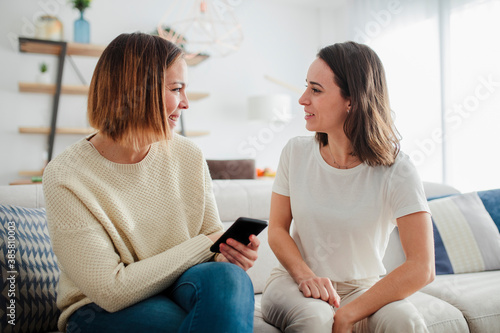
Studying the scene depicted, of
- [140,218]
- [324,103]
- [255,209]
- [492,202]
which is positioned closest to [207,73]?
[255,209]

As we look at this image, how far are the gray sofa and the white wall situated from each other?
2938mm

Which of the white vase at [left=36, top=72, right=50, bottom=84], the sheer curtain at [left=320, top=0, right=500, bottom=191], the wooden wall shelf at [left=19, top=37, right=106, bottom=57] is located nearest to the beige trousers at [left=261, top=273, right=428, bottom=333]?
the sheer curtain at [left=320, top=0, right=500, bottom=191]

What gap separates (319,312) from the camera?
110 cm

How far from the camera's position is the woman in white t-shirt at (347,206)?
46.9 inches

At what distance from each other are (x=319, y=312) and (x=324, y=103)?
2.05 feet

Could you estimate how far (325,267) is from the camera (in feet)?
4.34

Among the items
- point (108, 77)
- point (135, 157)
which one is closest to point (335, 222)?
point (135, 157)

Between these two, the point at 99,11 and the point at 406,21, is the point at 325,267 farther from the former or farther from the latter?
the point at 99,11

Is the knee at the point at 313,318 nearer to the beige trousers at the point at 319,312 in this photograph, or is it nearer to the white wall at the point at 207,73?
the beige trousers at the point at 319,312

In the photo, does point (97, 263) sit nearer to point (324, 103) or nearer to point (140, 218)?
point (140, 218)

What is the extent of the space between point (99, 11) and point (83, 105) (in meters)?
0.96

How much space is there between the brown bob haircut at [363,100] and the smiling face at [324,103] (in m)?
0.02

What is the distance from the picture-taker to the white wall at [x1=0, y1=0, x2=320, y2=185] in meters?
4.19

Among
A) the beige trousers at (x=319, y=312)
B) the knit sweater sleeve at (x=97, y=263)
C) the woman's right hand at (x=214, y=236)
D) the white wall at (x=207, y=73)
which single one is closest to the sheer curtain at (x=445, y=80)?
the white wall at (x=207, y=73)
